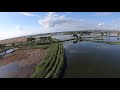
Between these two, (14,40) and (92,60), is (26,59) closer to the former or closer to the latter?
(14,40)

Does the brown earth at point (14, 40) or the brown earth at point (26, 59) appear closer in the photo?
the brown earth at point (26, 59)

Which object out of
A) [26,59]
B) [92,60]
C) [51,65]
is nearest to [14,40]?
[26,59]

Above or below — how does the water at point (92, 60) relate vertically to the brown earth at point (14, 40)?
below

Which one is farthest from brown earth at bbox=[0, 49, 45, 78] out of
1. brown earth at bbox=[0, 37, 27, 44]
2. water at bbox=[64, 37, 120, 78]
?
water at bbox=[64, 37, 120, 78]

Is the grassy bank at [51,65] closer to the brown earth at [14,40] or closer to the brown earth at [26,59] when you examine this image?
the brown earth at [26,59]

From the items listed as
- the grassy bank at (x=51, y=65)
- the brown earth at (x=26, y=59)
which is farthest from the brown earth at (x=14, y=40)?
the grassy bank at (x=51, y=65)

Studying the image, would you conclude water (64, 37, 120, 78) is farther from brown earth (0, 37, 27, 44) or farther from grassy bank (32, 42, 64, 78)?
brown earth (0, 37, 27, 44)

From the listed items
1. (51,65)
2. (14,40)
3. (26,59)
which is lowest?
(51,65)
